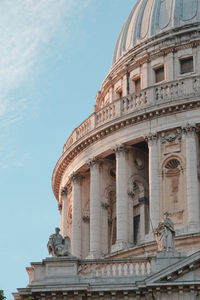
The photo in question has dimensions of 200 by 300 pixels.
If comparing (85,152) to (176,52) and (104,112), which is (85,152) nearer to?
(104,112)

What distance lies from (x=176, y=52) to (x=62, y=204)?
35.2ft

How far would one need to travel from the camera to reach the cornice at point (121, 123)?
46406mm

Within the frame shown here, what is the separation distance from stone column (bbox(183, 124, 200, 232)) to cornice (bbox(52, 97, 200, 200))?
3.65ft

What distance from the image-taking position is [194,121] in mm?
46188

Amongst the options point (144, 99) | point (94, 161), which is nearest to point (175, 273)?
point (144, 99)

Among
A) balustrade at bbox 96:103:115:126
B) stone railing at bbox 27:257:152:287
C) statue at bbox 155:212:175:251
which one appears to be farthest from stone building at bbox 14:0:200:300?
statue at bbox 155:212:175:251

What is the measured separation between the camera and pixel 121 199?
47.2 meters

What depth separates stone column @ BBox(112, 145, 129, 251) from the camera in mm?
46188

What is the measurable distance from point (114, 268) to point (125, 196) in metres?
12.3

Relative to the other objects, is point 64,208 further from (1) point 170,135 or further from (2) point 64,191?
(1) point 170,135

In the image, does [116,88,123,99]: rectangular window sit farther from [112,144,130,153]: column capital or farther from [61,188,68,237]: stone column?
[112,144,130,153]: column capital

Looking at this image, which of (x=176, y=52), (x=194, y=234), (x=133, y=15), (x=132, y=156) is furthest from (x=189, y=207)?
(x=133, y=15)

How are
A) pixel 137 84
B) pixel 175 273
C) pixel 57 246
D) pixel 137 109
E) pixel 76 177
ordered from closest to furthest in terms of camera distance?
pixel 175 273
pixel 57 246
pixel 137 109
pixel 76 177
pixel 137 84

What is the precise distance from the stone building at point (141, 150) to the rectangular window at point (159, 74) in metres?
0.05
